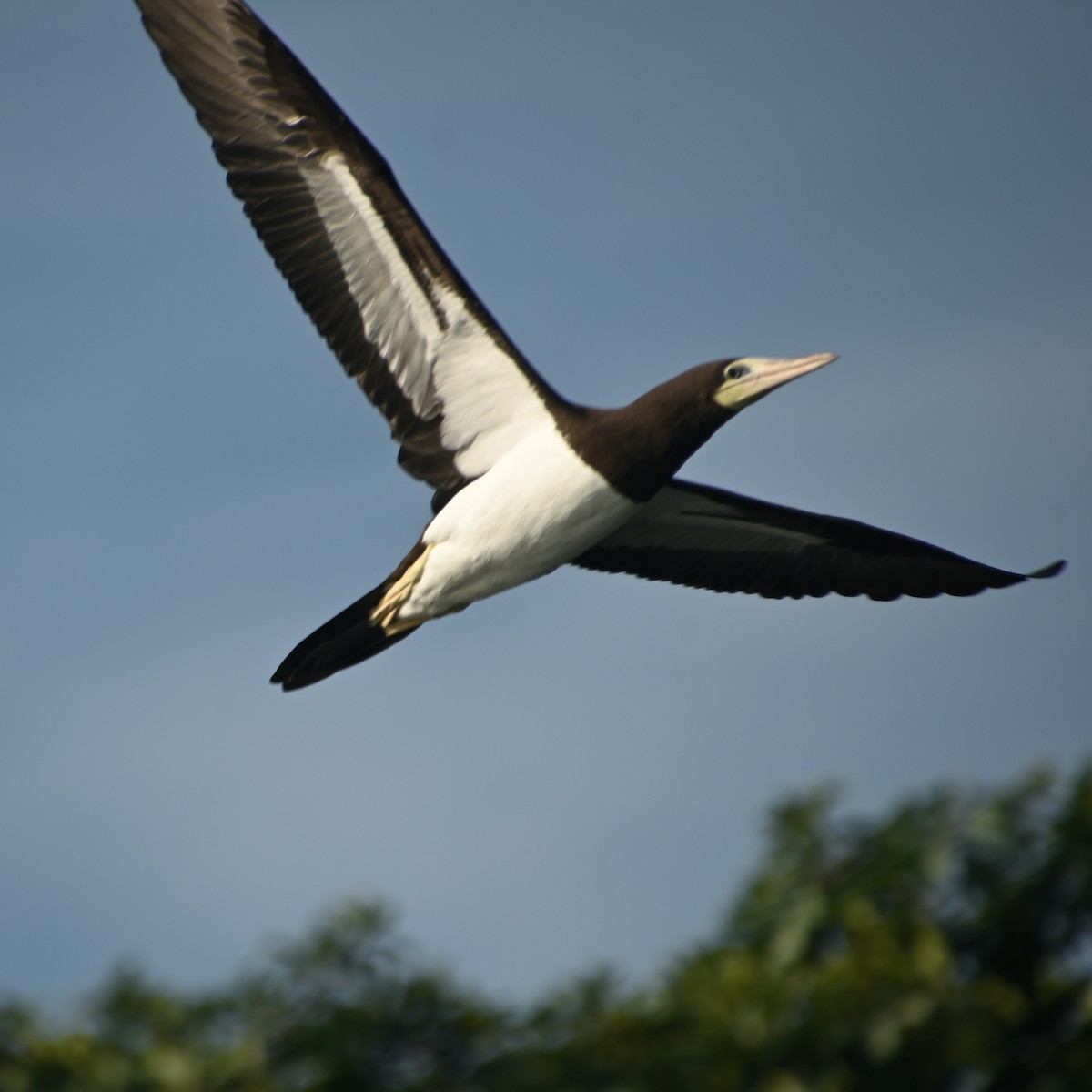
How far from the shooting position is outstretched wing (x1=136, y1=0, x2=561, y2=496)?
8469 mm

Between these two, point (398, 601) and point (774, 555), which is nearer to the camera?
point (398, 601)

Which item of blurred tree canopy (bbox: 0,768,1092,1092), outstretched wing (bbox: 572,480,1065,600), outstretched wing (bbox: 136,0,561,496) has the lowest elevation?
blurred tree canopy (bbox: 0,768,1092,1092)

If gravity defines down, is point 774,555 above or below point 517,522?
below

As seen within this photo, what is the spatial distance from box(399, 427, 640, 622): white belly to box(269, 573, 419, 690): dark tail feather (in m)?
0.19

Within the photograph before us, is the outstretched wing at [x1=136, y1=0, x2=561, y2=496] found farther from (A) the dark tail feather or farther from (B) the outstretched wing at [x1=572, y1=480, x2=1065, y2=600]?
(B) the outstretched wing at [x1=572, y1=480, x2=1065, y2=600]

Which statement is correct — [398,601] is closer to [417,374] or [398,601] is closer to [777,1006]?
[417,374]

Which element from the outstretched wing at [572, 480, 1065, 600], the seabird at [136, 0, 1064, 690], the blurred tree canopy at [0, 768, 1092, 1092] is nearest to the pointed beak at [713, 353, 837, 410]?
the seabird at [136, 0, 1064, 690]

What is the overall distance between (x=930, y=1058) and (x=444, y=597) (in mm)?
5127

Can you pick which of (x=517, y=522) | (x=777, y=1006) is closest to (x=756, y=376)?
(x=517, y=522)

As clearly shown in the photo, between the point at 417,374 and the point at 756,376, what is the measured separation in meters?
1.83

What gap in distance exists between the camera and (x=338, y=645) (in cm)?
886

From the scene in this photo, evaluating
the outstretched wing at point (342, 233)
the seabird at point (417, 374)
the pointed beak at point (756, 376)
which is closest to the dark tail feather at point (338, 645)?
the seabird at point (417, 374)

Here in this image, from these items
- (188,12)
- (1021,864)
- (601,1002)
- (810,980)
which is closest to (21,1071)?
(601,1002)

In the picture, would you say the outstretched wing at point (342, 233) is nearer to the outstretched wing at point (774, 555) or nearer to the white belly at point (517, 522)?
the white belly at point (517, 522)
